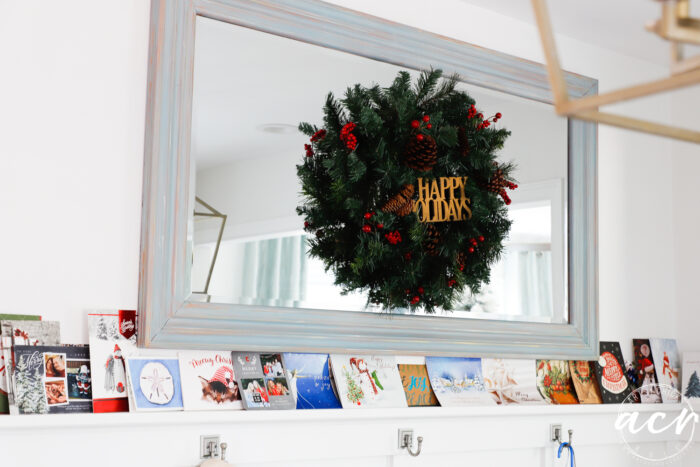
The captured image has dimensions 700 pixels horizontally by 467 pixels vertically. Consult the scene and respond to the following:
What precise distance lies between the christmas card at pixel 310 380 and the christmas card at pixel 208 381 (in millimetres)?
159

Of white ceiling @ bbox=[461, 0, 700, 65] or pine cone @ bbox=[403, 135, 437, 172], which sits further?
white ceiling @ bbox=[461, 0, 700, 65]

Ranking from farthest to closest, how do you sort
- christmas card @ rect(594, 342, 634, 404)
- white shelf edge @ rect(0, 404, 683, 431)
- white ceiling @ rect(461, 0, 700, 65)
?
christmas card @ rect(594, 342, 634, 404), white ceiling @ rect(461, 0, 700, 65), white shelf edge @ rect(0, 404, 683, 431)

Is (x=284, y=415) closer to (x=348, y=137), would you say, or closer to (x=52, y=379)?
(x=52, y=379)

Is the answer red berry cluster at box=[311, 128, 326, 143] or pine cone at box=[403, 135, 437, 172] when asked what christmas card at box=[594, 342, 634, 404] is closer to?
pine cone at box=[403, 135, 437, 172]

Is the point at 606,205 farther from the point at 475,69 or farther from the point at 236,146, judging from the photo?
the point at 236,146

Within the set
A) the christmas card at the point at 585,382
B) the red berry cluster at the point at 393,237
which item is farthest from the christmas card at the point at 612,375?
the red berry cluster at the point at 393,237

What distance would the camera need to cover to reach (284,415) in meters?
1.85

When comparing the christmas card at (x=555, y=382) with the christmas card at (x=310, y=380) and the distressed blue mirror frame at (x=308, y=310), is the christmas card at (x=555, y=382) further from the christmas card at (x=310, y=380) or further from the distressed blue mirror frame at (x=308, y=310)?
the christmas card at (x=310, y=380)

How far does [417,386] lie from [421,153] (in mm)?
646

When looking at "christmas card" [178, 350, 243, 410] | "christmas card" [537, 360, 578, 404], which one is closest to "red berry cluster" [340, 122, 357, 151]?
"christmas card" [178, 350, 243, 410]

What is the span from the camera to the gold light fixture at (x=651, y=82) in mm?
658

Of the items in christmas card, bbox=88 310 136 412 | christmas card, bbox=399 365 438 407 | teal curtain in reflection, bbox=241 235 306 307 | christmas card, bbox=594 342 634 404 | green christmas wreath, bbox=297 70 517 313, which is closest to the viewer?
christmas card, bbox=88 310 136 412

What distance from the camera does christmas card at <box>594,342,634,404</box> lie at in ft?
8.36

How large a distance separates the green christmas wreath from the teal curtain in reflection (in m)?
0.06
